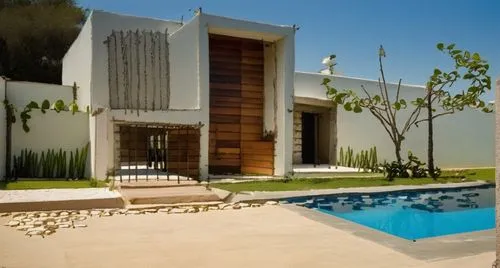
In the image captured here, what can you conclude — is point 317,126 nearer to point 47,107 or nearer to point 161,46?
point 161,46

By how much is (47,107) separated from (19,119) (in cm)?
110

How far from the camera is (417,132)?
19.7 m

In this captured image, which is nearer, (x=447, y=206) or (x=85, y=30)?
(x=447, y=206)

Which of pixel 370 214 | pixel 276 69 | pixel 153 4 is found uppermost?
pixel 153 4

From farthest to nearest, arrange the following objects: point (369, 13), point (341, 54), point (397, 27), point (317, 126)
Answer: point (341, 54)
point (317, 126)
point (397, 27)
point (369, 13)

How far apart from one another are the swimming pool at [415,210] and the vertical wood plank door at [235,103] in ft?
18.7

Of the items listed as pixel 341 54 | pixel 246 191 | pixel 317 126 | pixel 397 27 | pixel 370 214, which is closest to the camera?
pixel 370 214

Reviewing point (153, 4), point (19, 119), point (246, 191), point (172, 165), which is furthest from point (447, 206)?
point (153, 4)

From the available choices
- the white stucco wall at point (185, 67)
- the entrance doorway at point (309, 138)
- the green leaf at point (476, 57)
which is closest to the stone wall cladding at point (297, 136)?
the entrance doorway at point (309, 138)

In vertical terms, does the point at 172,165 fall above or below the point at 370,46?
below

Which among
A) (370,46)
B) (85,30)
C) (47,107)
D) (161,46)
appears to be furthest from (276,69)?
(47,107)

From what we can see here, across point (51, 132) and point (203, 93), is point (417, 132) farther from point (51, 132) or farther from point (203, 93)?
point (51, 132)

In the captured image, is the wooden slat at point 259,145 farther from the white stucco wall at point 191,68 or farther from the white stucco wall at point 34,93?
the white stucco wall at point 34,93

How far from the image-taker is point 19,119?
40.1 feet
